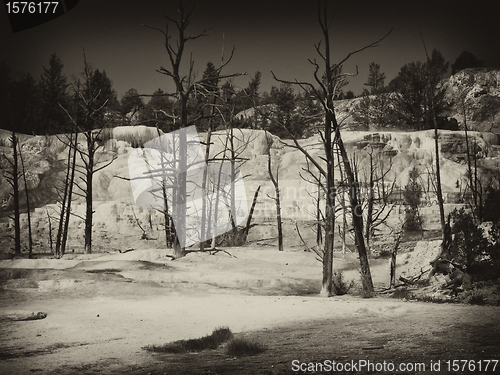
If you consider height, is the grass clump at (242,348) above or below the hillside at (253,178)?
below

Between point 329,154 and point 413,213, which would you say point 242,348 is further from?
point 413,213

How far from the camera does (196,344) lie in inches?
184

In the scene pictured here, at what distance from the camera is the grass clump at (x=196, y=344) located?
A: 14.9 ft

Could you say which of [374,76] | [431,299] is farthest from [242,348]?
[374,76]

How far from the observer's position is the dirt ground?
4.07 meters

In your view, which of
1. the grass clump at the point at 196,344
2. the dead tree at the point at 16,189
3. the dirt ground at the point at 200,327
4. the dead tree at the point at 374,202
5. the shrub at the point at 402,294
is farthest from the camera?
the dead tree at the point at 16,189

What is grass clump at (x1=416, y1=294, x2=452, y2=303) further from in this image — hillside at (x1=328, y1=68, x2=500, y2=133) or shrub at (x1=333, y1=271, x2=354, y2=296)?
hillside at (x1=328, y1=68, x2=500, y2=133)

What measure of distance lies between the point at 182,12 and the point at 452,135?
25.3 metres

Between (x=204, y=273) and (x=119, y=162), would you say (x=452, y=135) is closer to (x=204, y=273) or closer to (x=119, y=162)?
(x=119, y=162)

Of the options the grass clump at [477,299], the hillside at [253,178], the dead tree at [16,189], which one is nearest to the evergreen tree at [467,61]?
the grass clump at [477,299]

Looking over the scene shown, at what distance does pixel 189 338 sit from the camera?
16.2 ft

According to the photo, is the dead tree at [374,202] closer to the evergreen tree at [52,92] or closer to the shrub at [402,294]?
the shrub at [402,294]

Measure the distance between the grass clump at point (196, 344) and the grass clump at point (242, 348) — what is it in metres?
0.27

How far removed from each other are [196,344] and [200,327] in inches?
27.0
